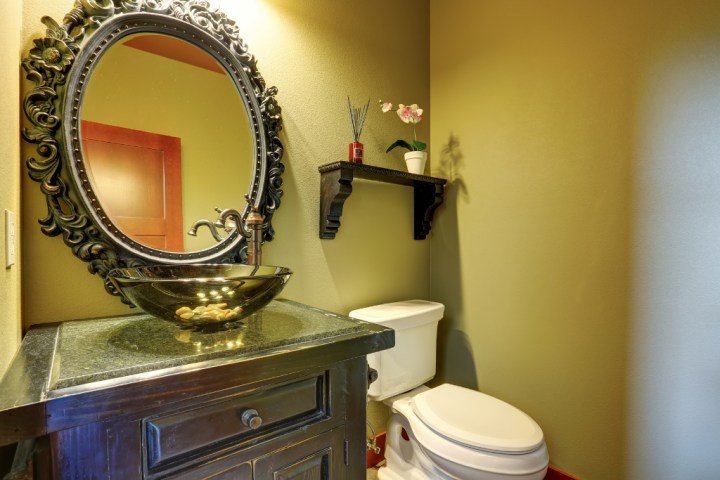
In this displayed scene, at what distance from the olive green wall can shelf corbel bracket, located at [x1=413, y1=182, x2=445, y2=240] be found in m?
0.11

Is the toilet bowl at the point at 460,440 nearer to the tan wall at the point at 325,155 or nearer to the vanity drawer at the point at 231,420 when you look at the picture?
the tan wall at the point at 325,155

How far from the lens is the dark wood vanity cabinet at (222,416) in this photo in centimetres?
53

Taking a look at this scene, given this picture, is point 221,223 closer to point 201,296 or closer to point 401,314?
point 201,296

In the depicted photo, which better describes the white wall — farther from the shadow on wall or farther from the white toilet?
the shadow on wall

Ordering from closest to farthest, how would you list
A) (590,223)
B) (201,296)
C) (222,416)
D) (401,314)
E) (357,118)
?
(222,416) < (201,296) < (590,223) < (401,314) < (357,118)

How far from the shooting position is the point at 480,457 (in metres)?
1.12

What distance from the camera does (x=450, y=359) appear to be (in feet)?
6.21

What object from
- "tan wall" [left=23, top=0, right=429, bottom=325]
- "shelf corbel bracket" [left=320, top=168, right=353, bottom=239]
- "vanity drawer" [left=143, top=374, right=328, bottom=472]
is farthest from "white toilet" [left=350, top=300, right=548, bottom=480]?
"vanity drawer" [left=143, top=374, right=328, bottom=472]

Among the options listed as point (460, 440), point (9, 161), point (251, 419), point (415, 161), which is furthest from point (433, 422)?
point (9, 161)

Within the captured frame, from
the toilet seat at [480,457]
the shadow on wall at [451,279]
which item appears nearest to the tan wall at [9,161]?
the toilet seat at [480,457]

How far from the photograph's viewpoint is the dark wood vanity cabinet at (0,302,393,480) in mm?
531

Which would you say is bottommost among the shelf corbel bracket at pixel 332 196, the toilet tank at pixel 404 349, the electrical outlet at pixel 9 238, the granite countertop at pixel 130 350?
the toilet tank at pixel 404 349

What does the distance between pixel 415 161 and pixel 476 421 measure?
114cm

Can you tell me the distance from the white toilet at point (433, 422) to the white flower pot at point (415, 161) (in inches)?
26.0
